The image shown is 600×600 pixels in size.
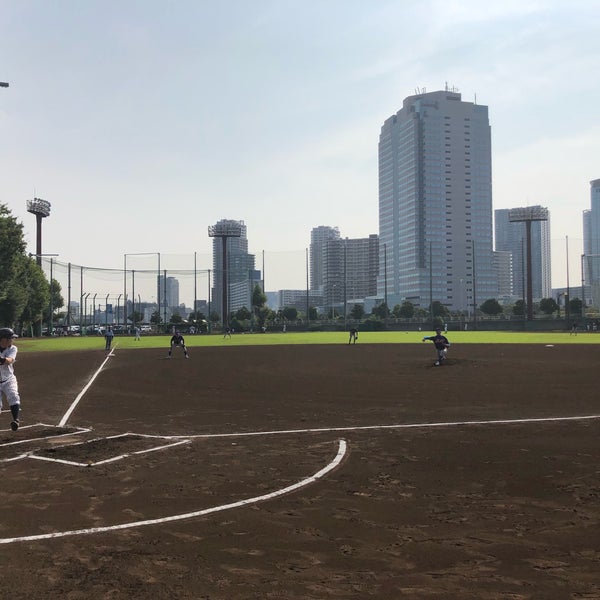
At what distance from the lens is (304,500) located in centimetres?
599

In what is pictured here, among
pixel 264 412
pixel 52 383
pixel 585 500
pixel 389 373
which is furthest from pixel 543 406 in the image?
pixel 52 383

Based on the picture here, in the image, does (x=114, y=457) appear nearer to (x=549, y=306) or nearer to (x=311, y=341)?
(x=311, y=341)

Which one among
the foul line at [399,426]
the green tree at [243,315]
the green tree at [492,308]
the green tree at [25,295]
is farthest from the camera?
the green tree at [492,308]

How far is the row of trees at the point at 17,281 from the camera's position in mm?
49344

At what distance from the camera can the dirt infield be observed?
4.09 meters

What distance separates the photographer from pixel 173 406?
43.8 ft

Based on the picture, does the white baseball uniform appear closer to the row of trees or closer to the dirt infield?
the dirt infield

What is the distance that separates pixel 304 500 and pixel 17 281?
199 ft

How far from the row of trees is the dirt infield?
4173 cm

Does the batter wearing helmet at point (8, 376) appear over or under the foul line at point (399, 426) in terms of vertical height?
over

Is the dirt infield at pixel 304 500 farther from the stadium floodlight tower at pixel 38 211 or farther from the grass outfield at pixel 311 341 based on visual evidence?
the stadium floodlight tower at pixel 38 211

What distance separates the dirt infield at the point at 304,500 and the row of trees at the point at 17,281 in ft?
137

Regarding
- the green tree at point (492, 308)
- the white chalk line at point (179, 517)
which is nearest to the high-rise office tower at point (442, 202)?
the green tree at point (492, 308)

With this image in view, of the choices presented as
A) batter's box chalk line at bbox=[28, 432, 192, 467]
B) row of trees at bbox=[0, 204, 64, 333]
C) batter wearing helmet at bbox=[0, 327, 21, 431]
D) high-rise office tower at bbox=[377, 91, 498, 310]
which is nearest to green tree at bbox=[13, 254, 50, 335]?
row of trees at bbox=[0, 204, 64, 333]
